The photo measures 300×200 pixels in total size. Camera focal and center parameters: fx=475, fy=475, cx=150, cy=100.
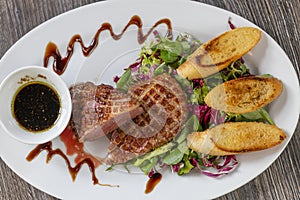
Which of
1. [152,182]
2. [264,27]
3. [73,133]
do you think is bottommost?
[152,182]

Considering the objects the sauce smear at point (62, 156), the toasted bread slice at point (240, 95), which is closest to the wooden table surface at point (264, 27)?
the sauce smear at point (62, 156)

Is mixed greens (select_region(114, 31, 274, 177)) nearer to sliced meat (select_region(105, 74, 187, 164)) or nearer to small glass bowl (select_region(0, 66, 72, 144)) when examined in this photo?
sliced meat (select_region(105, 74, 187, 164))

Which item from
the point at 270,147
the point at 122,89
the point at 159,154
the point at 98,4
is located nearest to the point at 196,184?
the point at 159,154

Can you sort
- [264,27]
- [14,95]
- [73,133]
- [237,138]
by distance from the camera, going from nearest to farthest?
[237,138] → [14,95] → [73,133] → [264,27]

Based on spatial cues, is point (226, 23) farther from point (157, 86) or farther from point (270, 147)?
point (270, 147)

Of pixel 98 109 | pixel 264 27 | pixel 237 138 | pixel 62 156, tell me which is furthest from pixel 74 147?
pixel 264 27

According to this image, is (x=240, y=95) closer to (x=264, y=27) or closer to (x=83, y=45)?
(x=264, y=27)

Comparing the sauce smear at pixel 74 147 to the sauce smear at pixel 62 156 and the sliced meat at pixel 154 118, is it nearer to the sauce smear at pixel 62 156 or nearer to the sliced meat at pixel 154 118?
the sauce smear at pixel 62 156
